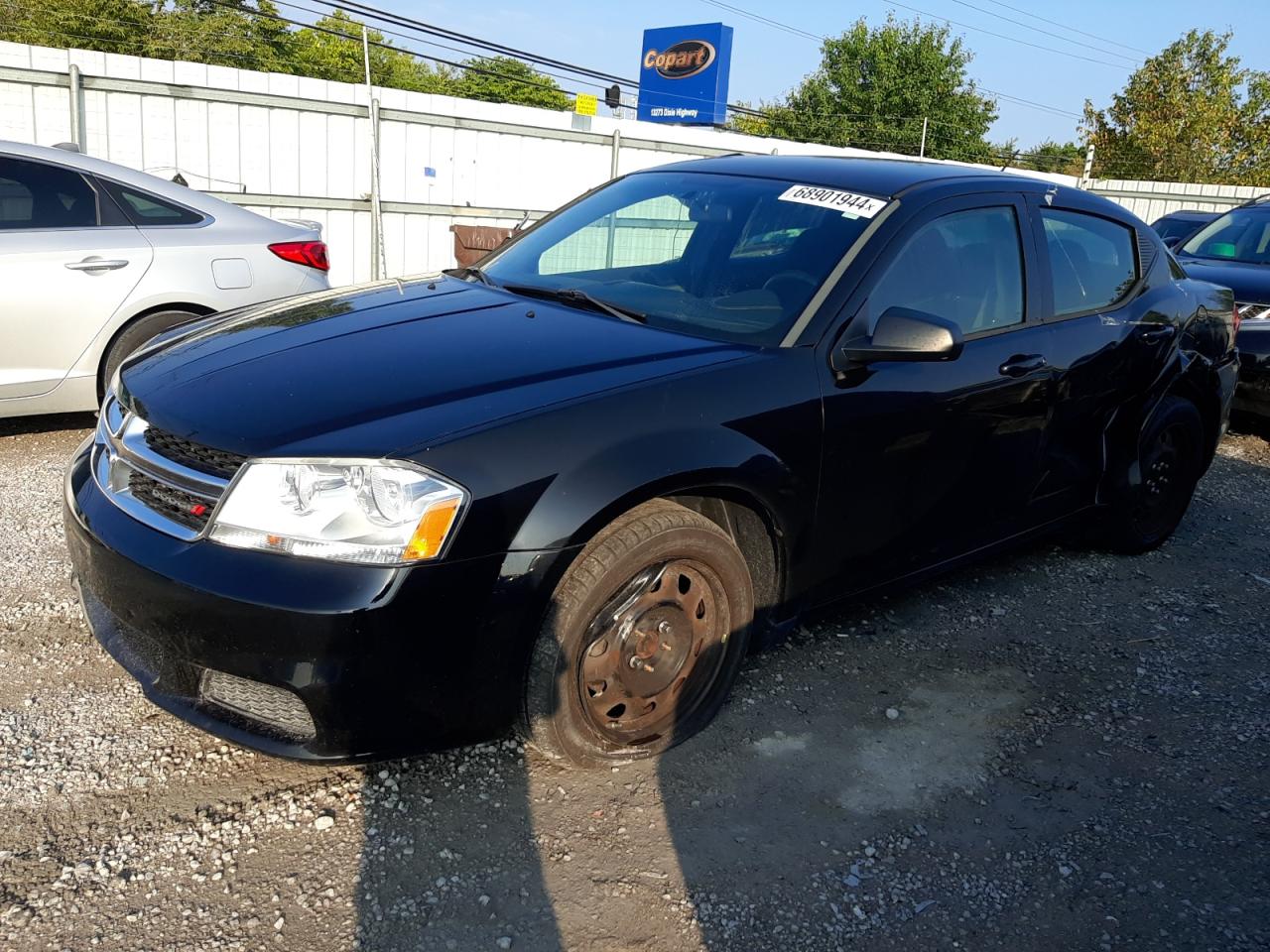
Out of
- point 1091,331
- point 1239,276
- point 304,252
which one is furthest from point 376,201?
point 1091,331

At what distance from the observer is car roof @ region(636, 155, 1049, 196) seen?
142 inches

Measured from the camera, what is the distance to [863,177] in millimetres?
3646

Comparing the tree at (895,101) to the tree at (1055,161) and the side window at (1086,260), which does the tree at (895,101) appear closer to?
the tree at (1055,161)

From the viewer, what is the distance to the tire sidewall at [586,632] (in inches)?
101

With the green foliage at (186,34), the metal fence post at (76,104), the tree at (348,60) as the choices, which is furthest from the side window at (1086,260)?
the tree at (348,60)

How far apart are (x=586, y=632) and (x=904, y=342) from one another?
48.8 inches

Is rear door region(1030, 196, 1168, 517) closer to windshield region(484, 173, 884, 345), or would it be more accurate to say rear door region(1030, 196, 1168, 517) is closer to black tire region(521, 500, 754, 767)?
windshield region(484, 173, 884, 345)

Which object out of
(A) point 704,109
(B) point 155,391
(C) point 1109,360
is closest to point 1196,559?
(C) point 1109,360

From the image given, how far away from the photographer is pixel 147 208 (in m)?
5.62

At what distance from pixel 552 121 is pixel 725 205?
40.1 ft

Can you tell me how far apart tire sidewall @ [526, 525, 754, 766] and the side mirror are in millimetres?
682

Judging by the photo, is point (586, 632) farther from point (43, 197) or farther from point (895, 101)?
point (895, 101)

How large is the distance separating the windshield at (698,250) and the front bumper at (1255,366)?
4.99m

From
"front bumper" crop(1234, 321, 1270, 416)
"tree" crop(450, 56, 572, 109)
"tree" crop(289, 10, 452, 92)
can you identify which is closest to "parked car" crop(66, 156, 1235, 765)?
"front bumper" crop(1234, 321, 1270, 416)
